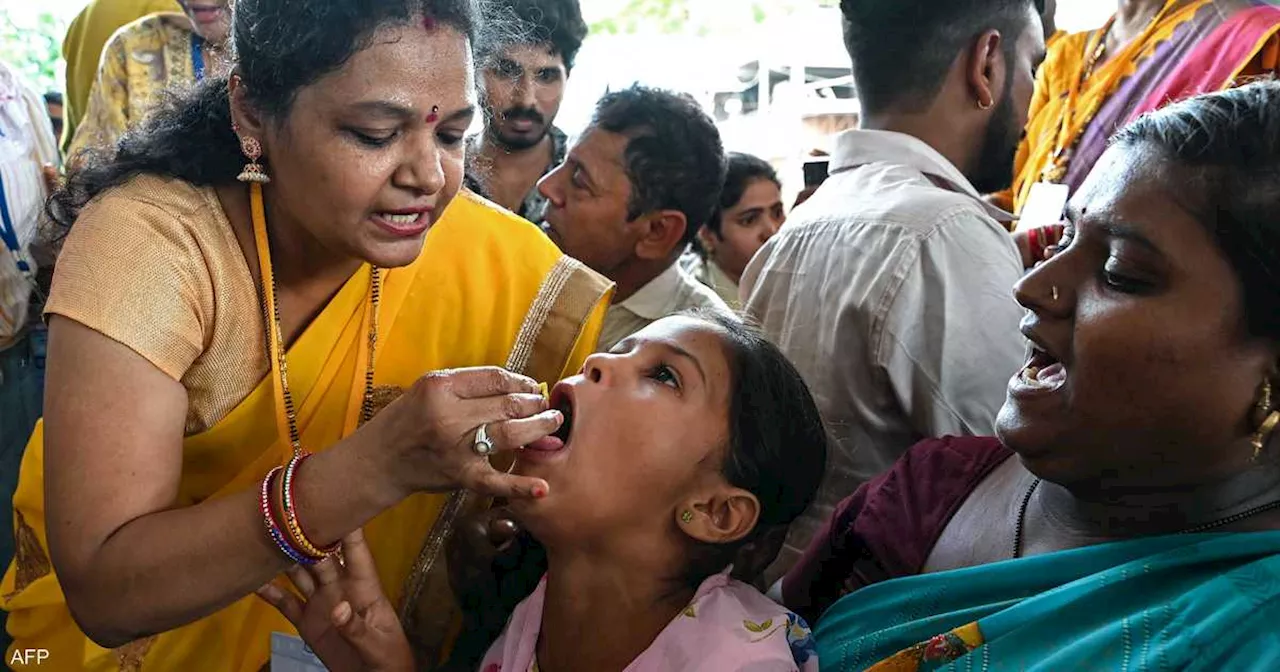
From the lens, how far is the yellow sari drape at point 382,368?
1885 millimetres

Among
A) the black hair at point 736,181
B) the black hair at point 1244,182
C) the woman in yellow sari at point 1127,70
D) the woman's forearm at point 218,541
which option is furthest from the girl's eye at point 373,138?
the black hair at point 736,181

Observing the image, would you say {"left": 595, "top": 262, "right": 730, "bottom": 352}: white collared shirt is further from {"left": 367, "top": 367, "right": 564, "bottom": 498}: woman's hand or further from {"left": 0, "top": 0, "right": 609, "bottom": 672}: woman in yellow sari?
{"left": 367, "top": 367, "right": 564, "bottom": 498}: woman's hand

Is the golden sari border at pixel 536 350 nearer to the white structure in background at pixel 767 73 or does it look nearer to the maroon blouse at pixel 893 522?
the maroon blouse at pixel 893 522

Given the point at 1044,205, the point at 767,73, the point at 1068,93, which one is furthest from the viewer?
the point at 767,73

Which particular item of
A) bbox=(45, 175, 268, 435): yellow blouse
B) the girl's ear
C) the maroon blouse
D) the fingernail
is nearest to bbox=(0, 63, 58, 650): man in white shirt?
bbox=(45, 175, 268, 435): yellow blouse

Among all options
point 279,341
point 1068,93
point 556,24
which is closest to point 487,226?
point 279,341

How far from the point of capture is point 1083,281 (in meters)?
1.33

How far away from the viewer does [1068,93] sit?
136 inches

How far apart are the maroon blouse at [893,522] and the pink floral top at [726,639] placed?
141 millimetres

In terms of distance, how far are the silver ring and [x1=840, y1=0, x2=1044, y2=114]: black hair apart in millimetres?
1307

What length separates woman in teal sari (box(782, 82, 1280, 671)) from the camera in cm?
119

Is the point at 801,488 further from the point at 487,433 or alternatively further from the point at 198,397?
the point at 198,397

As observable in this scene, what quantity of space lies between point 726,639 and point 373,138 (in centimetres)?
89
